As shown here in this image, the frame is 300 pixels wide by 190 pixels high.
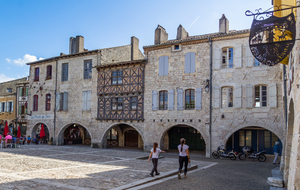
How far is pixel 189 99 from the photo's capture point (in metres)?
17.4

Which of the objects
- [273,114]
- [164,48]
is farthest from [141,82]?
[273,114]

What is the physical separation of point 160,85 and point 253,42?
1278 centimetres

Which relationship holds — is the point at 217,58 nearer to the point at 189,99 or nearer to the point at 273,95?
the point at 189,99

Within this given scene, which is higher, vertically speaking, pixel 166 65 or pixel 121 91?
pixel 166 65

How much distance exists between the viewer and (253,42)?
18.9 ft

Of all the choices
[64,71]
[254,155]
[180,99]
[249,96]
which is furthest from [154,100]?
[64,71]

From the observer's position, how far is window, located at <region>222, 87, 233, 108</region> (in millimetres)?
16062

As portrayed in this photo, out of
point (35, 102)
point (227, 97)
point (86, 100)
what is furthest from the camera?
point (35, 102)

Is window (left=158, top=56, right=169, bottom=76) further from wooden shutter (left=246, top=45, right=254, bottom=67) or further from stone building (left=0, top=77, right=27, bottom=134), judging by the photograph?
stone building (left=0, top=77, right=27, bottom=134)

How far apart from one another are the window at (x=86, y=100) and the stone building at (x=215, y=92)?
219 inches

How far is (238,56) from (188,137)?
743 centimetres

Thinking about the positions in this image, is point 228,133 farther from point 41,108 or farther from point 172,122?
point 41,108

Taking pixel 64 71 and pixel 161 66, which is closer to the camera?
pixel 161 66

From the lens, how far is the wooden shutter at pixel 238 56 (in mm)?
15873
